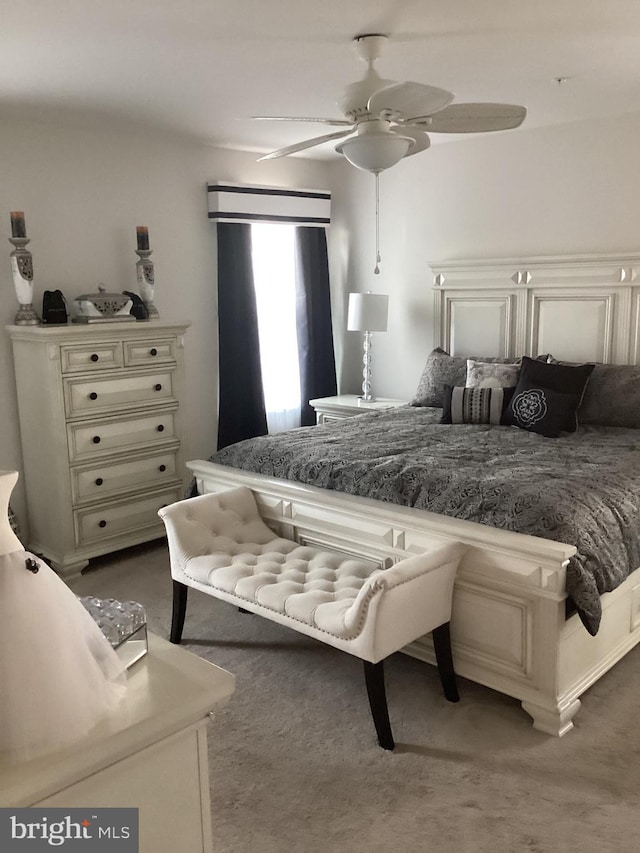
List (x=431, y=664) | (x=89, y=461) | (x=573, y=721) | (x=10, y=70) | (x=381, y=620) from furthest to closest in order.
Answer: (x=89, y=461)
(x=10, y=70)
(x=431, y=664)
(x=573, y=721)
(x=381, y=620)

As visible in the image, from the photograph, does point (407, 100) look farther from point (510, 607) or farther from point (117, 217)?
point (117, 217)

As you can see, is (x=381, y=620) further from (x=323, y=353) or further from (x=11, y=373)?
(x=323, y=353)

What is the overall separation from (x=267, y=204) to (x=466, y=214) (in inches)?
52.5

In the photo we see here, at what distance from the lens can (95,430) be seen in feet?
12.8

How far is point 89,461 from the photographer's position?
3.89 m

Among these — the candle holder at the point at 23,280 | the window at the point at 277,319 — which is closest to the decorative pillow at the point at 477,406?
the window at the point at 277,319

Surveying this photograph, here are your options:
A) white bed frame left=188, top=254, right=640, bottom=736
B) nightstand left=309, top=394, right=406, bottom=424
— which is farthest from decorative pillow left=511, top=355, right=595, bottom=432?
nightstand left=309, top=394, right=406, bottom=424

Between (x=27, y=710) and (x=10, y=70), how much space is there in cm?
294

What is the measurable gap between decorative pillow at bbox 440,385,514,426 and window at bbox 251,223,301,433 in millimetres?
1745

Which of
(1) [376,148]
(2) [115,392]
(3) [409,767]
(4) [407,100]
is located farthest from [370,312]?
(3) [409,767]

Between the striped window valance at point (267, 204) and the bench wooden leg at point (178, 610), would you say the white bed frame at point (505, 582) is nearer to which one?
the bench wooden leg at point (178, 610)

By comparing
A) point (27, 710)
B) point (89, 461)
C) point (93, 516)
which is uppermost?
point (27, 710)

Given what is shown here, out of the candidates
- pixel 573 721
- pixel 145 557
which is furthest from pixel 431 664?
pixel 145 557

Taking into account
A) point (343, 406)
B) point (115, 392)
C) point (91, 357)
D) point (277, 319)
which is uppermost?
point (277, 319)
